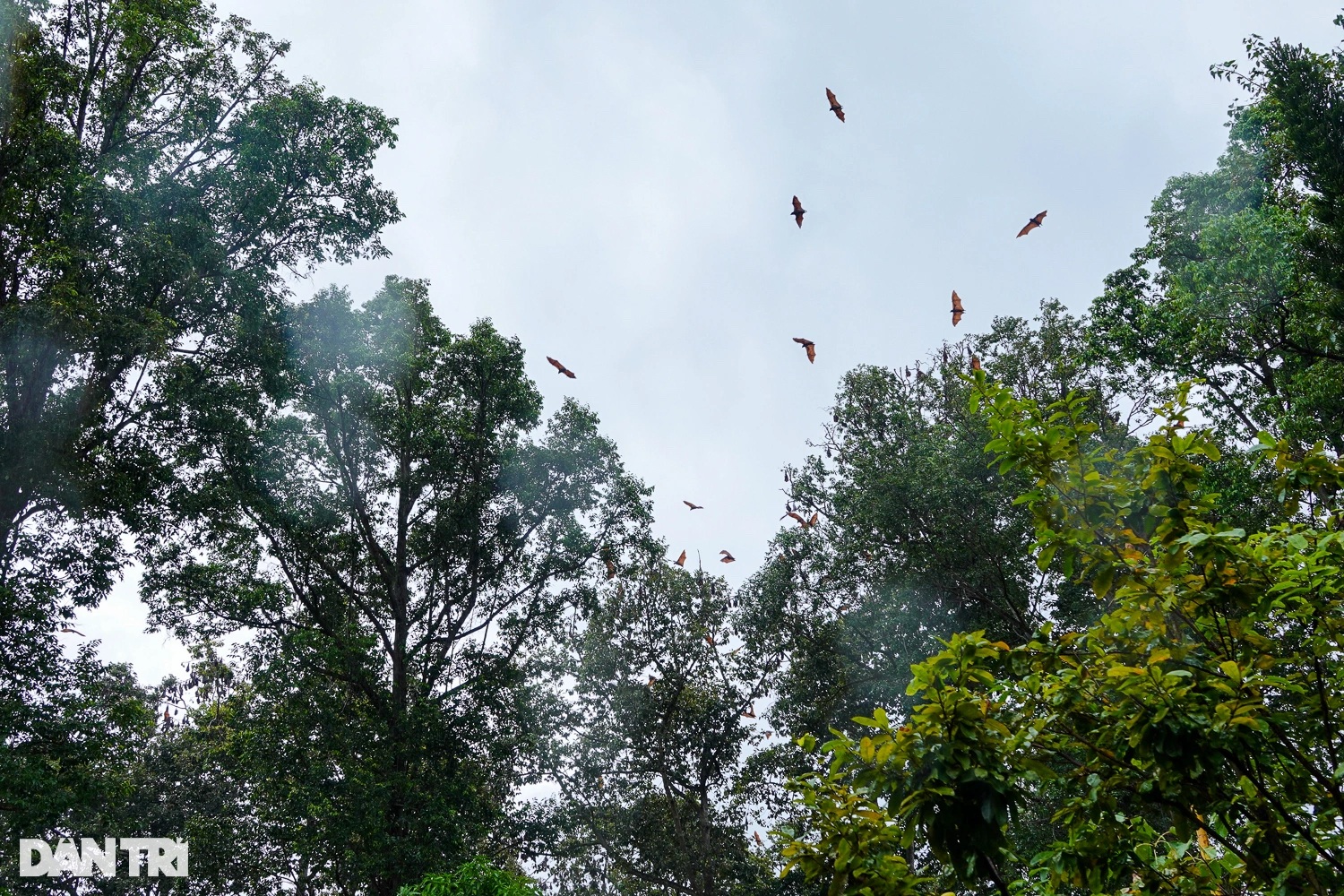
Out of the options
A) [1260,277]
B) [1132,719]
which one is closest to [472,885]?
[1132,719]

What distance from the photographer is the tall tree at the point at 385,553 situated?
14.3 metres

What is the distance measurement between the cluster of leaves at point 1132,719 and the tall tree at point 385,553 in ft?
38.5

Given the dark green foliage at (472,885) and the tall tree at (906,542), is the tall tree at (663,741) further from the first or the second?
the dark green foliage at (472,885)

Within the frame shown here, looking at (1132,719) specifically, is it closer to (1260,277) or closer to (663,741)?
(1260,277)

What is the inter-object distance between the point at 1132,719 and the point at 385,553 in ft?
54.1

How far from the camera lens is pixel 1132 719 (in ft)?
10.0

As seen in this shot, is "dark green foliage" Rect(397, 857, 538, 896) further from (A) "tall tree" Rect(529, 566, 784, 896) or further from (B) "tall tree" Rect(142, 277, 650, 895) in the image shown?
(A) "tall tree" Rect(529, 566, 784, 896)

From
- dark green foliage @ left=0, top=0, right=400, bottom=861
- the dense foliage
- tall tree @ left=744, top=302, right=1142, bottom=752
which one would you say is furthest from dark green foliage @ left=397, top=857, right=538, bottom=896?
tall tree @ left=744, top=302, right=1142, bottom=752

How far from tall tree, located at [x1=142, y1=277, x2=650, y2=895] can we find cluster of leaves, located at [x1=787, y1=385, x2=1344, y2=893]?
462 inches

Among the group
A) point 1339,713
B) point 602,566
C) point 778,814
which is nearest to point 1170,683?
point 1339,713

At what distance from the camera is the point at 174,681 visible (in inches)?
1064

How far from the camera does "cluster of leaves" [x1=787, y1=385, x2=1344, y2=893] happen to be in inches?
119

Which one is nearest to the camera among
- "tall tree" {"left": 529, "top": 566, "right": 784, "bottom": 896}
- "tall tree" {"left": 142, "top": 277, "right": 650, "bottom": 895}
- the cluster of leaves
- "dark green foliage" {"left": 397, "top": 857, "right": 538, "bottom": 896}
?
the cluster of leaves

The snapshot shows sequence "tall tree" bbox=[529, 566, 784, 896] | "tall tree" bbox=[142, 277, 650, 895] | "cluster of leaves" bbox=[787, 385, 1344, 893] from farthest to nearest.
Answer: "tall tree" bbox=[529, 566, 784, 896], "tall tree" bbox=[142, 277, 650, 895], "cluster of leaves" bbox=[787, 385, 1344, 893]
